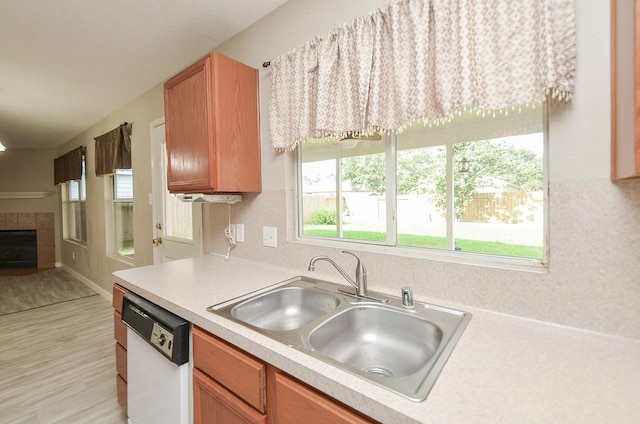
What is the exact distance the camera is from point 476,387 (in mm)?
586

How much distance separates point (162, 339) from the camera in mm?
1081

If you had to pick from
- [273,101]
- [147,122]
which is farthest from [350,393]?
[147,122]

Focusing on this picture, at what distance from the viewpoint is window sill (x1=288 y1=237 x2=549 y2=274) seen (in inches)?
36.3

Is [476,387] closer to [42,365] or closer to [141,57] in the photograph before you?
[141,57]

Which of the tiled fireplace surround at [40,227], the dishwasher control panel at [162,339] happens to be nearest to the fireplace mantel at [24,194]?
the tiled fireplace surround at [40,227]

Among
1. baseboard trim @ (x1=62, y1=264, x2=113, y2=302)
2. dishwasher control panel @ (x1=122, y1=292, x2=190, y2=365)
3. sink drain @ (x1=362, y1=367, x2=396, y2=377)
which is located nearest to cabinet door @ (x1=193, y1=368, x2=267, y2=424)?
dishwasher control panel @ (x1=122, y1=292, x2=190, y2=365)

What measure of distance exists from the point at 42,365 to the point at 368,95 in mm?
3162

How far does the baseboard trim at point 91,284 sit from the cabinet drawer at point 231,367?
3586 mm

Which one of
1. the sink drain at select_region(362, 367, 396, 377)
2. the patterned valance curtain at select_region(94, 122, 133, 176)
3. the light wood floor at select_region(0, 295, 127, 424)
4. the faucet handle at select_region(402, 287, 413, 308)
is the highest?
the patterned valance curtain at select_region(94, 122, 133, 176)

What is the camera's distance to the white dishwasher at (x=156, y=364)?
3.45ft

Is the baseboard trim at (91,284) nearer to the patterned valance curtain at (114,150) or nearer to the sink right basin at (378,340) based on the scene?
the patterned valance curtain at (114,150)

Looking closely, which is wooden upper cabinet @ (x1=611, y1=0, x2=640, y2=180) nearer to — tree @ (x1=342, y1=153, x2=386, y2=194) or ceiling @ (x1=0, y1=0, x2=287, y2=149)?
tree @ (x1=342, y1=153, x2=386, y2=194)

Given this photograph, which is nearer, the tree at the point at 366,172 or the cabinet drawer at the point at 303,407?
the cabinet drawer at the point at 303,407

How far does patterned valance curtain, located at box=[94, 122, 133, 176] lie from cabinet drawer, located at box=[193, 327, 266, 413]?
9.70 ft
